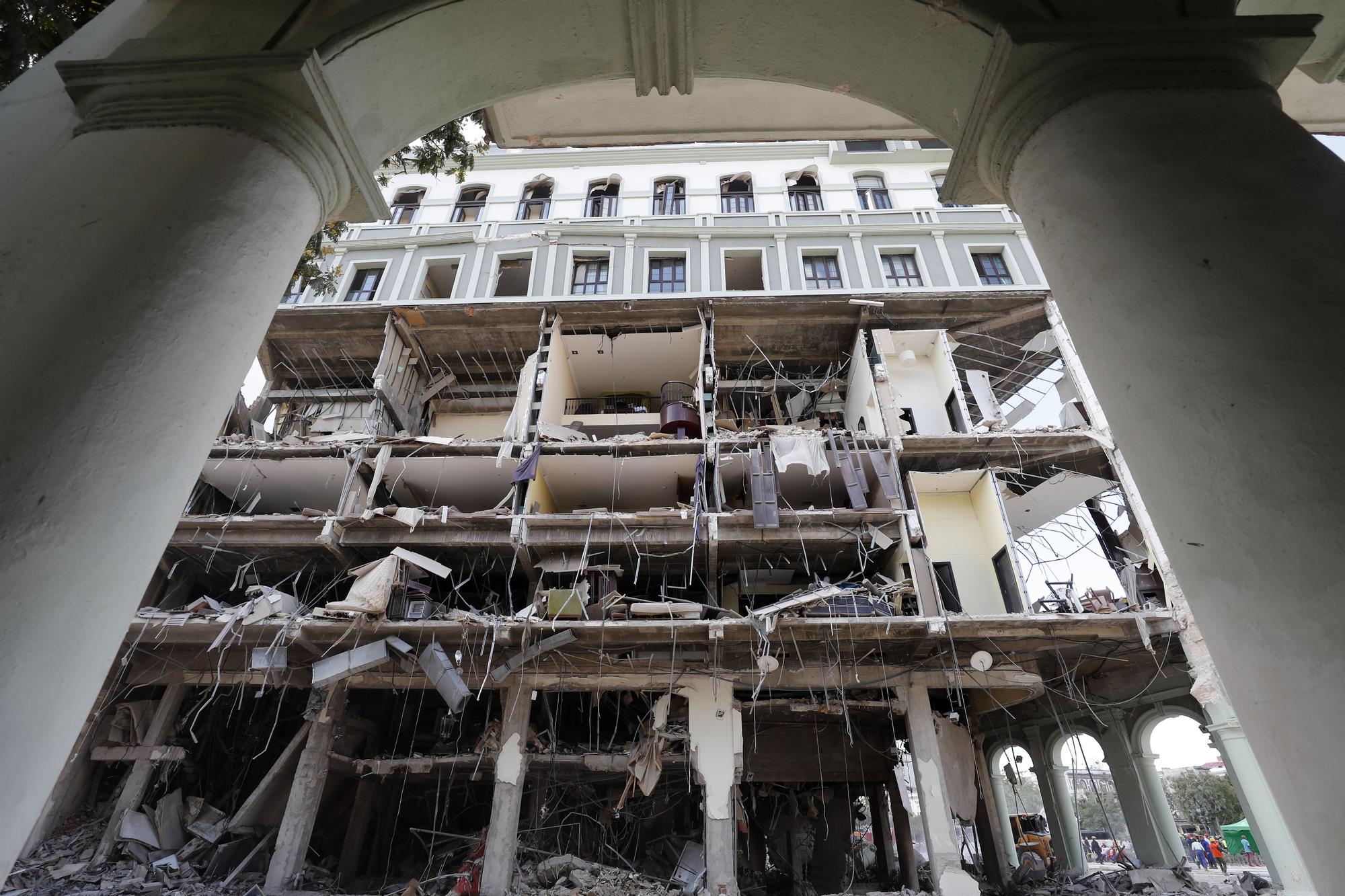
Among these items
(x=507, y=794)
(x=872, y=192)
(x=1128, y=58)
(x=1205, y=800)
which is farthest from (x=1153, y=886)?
(x=1205, y=800)

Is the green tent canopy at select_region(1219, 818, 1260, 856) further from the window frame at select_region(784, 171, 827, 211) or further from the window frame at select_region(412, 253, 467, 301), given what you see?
the window frame at select_region(412, 253, 467, 301)

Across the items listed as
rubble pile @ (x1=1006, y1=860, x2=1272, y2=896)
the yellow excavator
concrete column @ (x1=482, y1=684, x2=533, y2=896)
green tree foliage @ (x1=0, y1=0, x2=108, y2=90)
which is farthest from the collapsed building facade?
green tree foliage @ (x1=0, y1=0, x2=108, y2=90)

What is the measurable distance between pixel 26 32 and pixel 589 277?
1668 centimetres

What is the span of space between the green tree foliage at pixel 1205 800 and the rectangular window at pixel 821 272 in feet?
97.4

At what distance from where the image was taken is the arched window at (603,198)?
22047mm

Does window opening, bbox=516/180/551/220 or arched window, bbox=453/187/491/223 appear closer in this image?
window opening, bbox=516/180/551/220

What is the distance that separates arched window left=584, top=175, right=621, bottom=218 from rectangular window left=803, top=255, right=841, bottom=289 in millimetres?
6337

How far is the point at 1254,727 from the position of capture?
5.59ft

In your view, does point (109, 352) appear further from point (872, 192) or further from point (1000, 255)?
point (872, 192)

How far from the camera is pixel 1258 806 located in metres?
12.5

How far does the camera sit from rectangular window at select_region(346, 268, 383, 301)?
2002 centimetres

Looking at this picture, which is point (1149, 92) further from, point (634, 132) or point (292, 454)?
point (292, 454)

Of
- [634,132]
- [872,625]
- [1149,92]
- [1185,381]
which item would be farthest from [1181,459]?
[872,625]

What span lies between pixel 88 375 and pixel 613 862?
1546 centimetres
